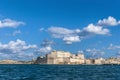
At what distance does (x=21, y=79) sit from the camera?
72375 millimetres

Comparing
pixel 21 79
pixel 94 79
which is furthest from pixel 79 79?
pixel 21 79

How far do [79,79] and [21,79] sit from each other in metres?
12.9

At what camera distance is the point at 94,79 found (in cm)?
6862

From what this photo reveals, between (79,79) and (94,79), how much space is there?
321 cm

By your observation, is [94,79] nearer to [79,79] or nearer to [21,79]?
[79,79]

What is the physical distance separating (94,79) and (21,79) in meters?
16.1

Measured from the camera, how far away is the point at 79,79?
2736 inches
